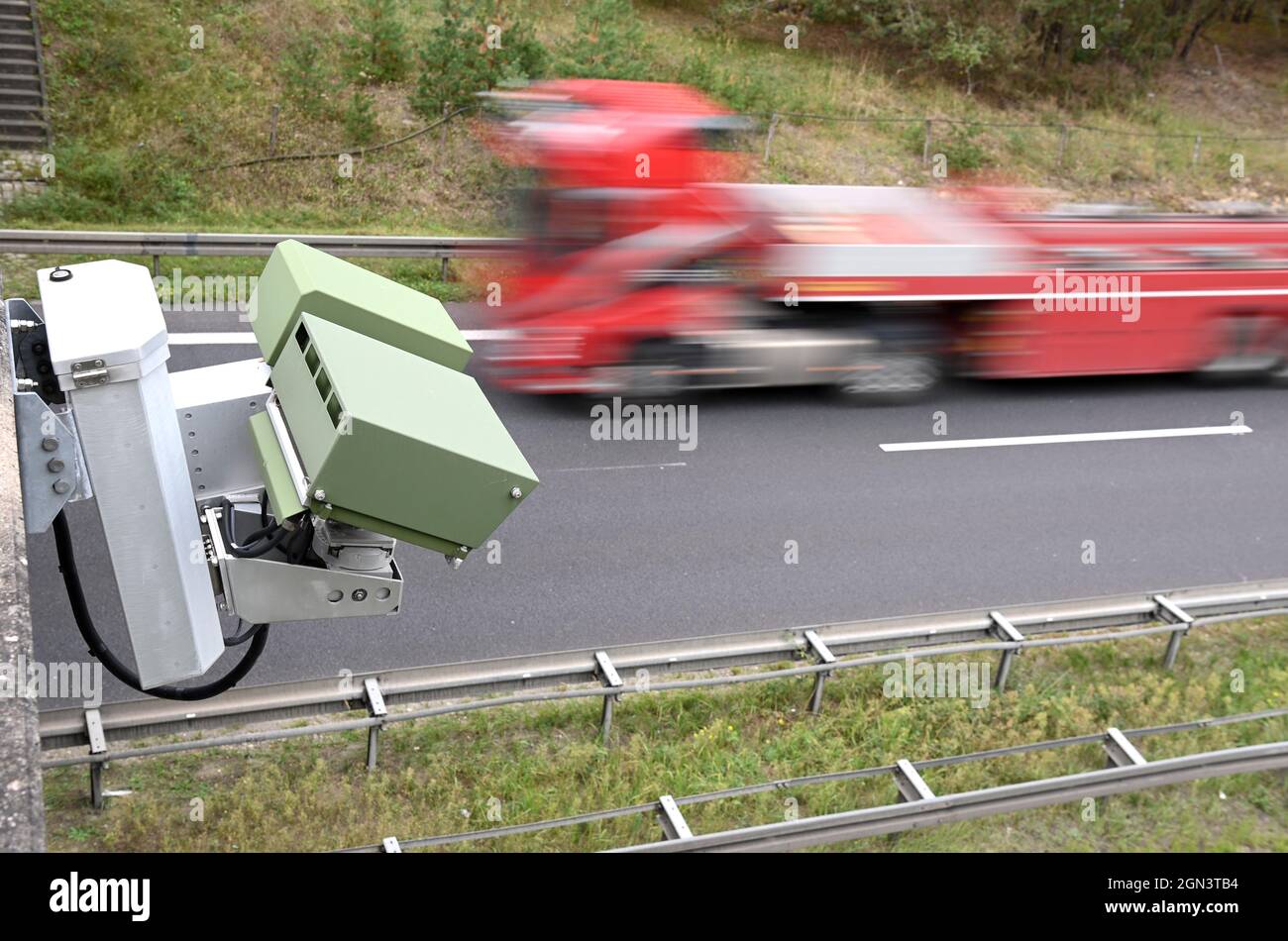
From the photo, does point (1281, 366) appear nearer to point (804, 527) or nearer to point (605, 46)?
point (804, 527)

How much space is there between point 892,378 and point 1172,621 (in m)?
4.24

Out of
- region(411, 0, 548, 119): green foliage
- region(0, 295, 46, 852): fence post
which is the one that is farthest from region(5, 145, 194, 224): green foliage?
region(0, 295, 46, 852): fence post

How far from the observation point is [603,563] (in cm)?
929

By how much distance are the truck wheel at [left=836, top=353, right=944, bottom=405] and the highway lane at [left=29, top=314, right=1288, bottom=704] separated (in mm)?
220

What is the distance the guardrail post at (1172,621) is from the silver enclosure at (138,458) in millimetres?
6560

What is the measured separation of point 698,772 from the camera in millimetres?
7137

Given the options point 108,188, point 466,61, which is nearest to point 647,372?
point 108,188

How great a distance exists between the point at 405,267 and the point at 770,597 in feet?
23.7

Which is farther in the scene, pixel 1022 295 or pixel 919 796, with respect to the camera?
pixel 1022 295

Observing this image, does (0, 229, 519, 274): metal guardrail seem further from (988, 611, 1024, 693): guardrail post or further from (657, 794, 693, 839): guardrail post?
(657, 794, 693, 839): guardrail post

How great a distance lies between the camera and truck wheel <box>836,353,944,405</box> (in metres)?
12.0

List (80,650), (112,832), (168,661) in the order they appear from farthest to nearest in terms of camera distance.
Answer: (80,650) → (112,832) → (168,661)

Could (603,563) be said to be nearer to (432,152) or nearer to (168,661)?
(168,661)
